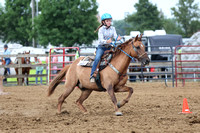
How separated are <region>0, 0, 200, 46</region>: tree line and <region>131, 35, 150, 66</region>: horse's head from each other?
27.0 m

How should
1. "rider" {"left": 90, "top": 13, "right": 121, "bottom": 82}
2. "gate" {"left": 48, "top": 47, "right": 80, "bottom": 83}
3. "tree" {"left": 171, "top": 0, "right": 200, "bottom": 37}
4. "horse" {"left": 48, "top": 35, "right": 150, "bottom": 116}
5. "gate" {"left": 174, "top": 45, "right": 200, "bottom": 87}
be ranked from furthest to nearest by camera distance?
1. "tree" {"left": 171, "top": 0, "right": 200, "bottom": 37}
2. "gate" {"left": 48, "top": 47, "right": 80, "bottom": 83}
3. "gate" {"left": 174, "top": 45, "right": 200, "bottom": 87}
4. "rider" {"left": 90, "top": 13, "right": 121, "bottom": 82}
5. "horse" {"left": 48, "top": 35, "right": 150, "bottom": 116}

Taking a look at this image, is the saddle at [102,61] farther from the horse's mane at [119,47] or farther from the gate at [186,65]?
the gate at [186,65]

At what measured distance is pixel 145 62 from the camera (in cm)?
765

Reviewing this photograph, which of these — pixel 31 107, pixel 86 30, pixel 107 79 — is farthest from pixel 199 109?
pixel 86 30

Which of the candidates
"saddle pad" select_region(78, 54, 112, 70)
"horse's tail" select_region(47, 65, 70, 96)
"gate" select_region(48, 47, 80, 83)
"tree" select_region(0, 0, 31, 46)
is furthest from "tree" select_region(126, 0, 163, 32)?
"saddle pad" select_region(78, 54, 112, 70)

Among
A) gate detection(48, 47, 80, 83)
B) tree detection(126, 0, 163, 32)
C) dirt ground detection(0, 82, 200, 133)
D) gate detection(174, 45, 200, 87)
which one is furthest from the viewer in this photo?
tree detection(126, 0, 163, 32)

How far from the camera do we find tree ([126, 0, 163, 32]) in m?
53.6

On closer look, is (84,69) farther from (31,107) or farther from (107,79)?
(31,107)

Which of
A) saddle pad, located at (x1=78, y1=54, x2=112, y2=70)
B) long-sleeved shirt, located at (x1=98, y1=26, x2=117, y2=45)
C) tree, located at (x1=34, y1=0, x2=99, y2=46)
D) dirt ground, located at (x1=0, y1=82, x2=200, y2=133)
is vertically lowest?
dirt ground, located at (x1=0, y1=82, x2=200, y2=133)

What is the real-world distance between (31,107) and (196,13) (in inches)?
1605

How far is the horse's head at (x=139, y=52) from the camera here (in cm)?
763

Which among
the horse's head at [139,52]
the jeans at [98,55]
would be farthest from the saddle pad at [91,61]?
the horse's head at [139,52]

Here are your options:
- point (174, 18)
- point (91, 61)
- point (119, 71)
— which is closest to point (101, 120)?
point (119, 71)

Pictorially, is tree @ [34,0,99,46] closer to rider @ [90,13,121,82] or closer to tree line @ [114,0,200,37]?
tree line @ [114,0,200,37]
